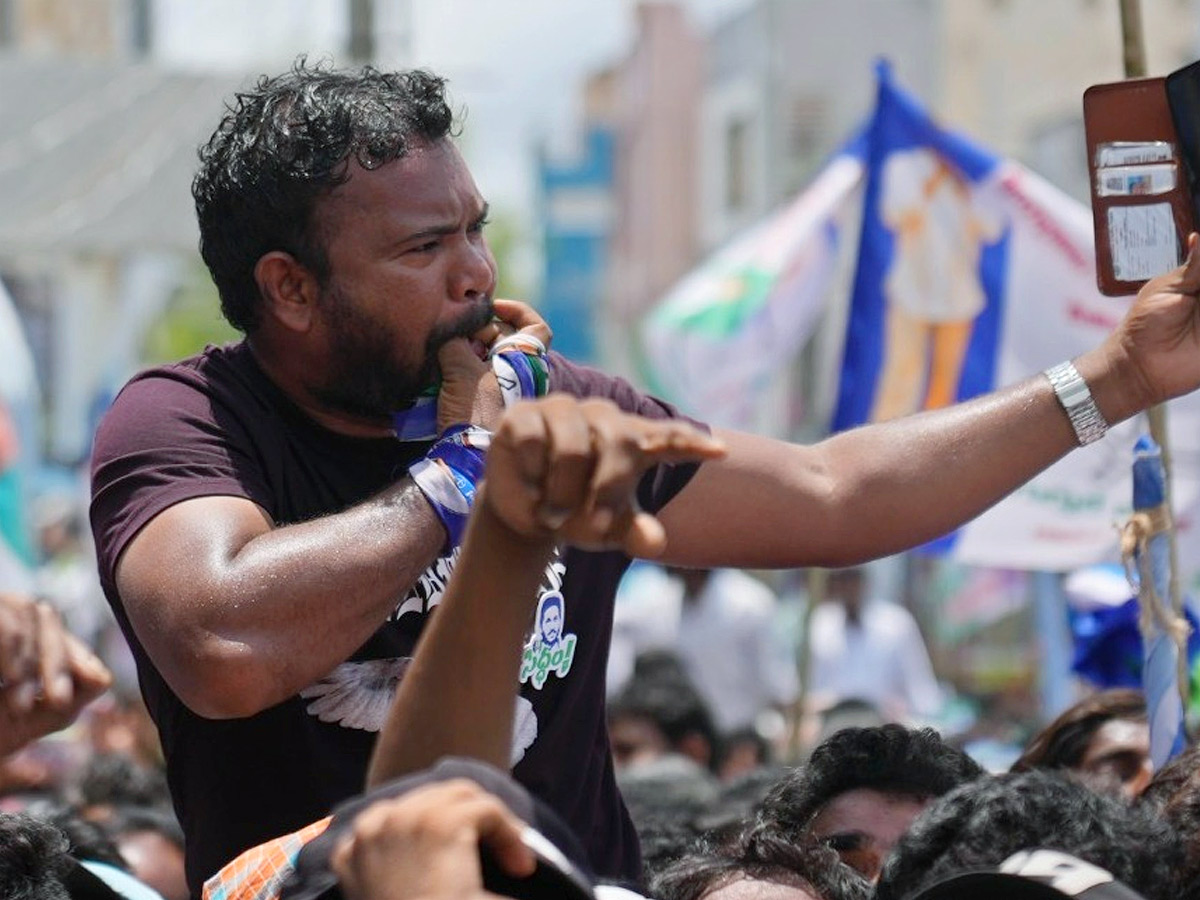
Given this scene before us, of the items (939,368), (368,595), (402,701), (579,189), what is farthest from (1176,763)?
(579,189)

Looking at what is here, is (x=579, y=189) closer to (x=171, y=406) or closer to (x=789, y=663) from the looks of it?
(x=789, y=663)

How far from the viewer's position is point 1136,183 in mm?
3041

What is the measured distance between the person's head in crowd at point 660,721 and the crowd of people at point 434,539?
3990 millimetres

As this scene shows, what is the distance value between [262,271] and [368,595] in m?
0.57

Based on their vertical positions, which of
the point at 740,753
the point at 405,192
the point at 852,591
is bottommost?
the point at 740,753

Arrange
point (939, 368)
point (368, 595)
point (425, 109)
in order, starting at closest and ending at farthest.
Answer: point (368, 595)
point (425, 109)
point (939, 368)

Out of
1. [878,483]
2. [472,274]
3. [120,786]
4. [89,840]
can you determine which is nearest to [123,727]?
[120,786]

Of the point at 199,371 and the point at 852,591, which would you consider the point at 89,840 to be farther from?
the point at 852,591

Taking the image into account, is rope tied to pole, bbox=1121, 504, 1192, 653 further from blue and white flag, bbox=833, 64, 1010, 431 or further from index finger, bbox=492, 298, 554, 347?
blue and white flag, bbox=833, 64, 1010, 431

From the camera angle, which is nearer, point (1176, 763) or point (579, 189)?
point (1176, 763)

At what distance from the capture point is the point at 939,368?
5.98 metres

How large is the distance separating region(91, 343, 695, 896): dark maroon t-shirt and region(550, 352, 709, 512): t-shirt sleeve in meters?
0.02

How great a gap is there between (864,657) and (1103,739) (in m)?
5.60

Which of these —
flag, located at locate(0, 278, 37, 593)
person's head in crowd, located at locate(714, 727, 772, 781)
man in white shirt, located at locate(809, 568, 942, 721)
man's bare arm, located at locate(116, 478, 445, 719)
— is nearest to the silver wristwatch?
man's bare arm, located at locate(116, 478, 445, 719)
